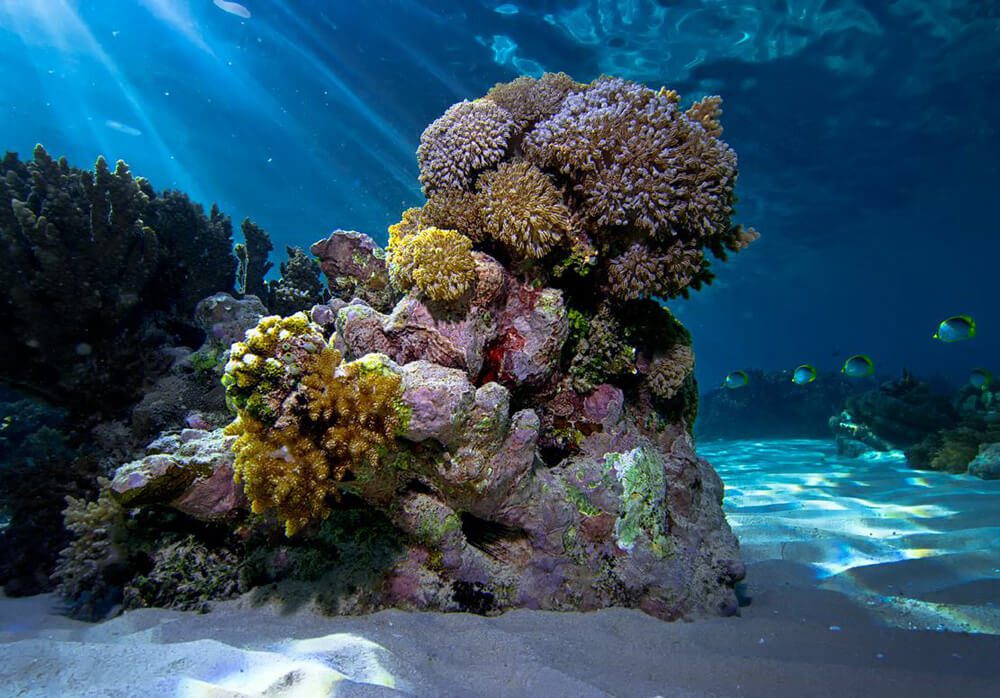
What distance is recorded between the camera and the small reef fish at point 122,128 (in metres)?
29.5

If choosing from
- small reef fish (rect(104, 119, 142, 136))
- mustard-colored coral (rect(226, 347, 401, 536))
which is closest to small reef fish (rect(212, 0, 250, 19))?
small reef fish (rect(104, 119, 142, 136))

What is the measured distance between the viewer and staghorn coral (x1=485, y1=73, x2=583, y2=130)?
4.17 metres

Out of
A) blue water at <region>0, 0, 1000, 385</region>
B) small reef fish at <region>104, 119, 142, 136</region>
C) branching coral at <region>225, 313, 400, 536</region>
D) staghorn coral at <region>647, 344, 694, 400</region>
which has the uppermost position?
small reef fish at <region>104, 119, 142, 136</region>

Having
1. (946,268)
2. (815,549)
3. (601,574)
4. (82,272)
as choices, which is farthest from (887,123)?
(946,268)

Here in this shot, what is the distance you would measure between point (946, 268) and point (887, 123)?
41430 millimetres

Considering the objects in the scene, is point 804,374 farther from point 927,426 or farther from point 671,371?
point 671,371

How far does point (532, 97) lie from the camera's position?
4.22 meters

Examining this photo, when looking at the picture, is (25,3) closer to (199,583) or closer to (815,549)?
(199,583)

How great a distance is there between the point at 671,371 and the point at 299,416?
327cm

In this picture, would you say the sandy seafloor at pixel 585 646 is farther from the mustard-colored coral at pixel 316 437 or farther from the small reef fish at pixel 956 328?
the small reef fish at pixel 956 328

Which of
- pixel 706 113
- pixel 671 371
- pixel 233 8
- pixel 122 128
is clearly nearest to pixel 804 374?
pixel 671 371

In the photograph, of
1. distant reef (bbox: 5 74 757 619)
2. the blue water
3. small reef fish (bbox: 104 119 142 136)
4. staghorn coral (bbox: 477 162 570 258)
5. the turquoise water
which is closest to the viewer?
distant reef (bbox: 5 74 757 619)

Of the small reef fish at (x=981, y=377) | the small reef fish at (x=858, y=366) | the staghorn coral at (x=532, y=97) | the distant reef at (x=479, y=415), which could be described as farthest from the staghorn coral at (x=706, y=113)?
the small reef fish at (x=981, y=377)

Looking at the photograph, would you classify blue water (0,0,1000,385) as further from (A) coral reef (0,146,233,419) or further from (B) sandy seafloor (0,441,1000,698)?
(B) sandy seafloor (0,441,1000,698)
